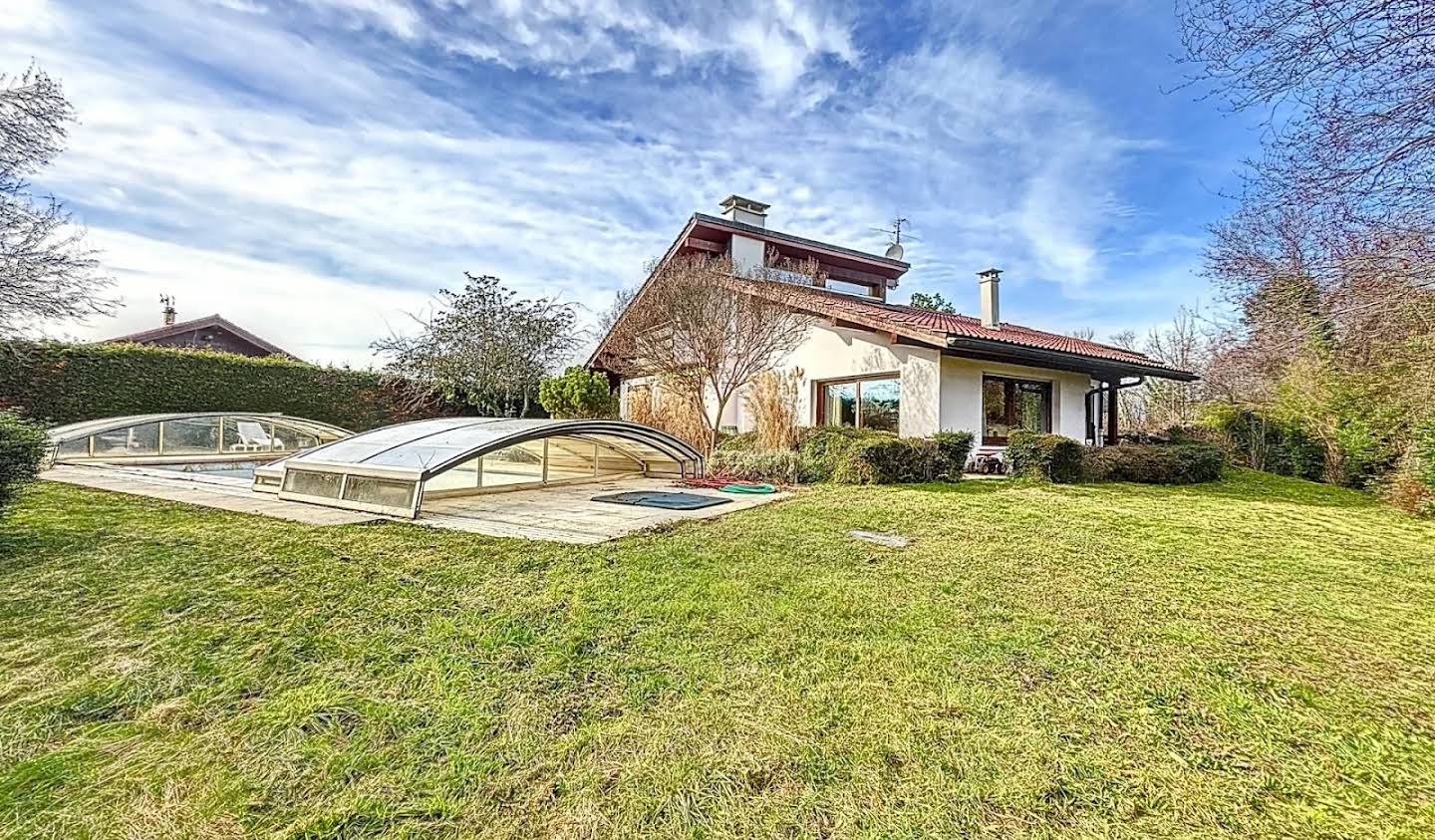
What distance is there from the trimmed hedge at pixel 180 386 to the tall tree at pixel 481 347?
3.39 ft

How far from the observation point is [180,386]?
54.3ft

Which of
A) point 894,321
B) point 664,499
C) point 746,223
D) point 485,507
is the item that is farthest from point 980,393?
point 485,507

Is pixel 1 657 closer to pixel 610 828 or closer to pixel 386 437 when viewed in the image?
pixel 610 828

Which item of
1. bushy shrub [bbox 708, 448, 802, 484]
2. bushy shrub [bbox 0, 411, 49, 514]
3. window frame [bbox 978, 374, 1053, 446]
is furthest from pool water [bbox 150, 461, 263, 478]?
window frame [bbox 978, 374, 1053, 446]

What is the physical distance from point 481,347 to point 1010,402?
17.7 m

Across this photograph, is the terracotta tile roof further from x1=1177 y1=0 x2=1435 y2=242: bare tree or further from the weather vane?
the weather vane

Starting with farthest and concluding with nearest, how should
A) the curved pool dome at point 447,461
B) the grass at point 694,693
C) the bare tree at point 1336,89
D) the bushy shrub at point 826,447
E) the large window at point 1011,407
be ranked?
1. the large window at point 1011,407
2. the bushy shrub at point 826,447
3. the curved pool dome at point 447,461
4. the bare tree at point 1336,89
5. the grass at point 694,693

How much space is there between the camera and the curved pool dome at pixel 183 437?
1286 cm

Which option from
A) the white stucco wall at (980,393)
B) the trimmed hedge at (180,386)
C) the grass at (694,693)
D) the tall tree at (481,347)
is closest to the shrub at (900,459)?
the white stucco wall at (980,393)

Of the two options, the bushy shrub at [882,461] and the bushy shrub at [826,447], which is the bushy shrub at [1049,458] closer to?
the bushy shrub at [882,461]

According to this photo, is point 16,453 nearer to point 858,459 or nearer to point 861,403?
point 858,459

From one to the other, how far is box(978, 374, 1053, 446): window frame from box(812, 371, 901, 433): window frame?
194 centimetres

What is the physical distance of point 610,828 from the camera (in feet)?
7.45

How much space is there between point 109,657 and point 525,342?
66.1 ft
